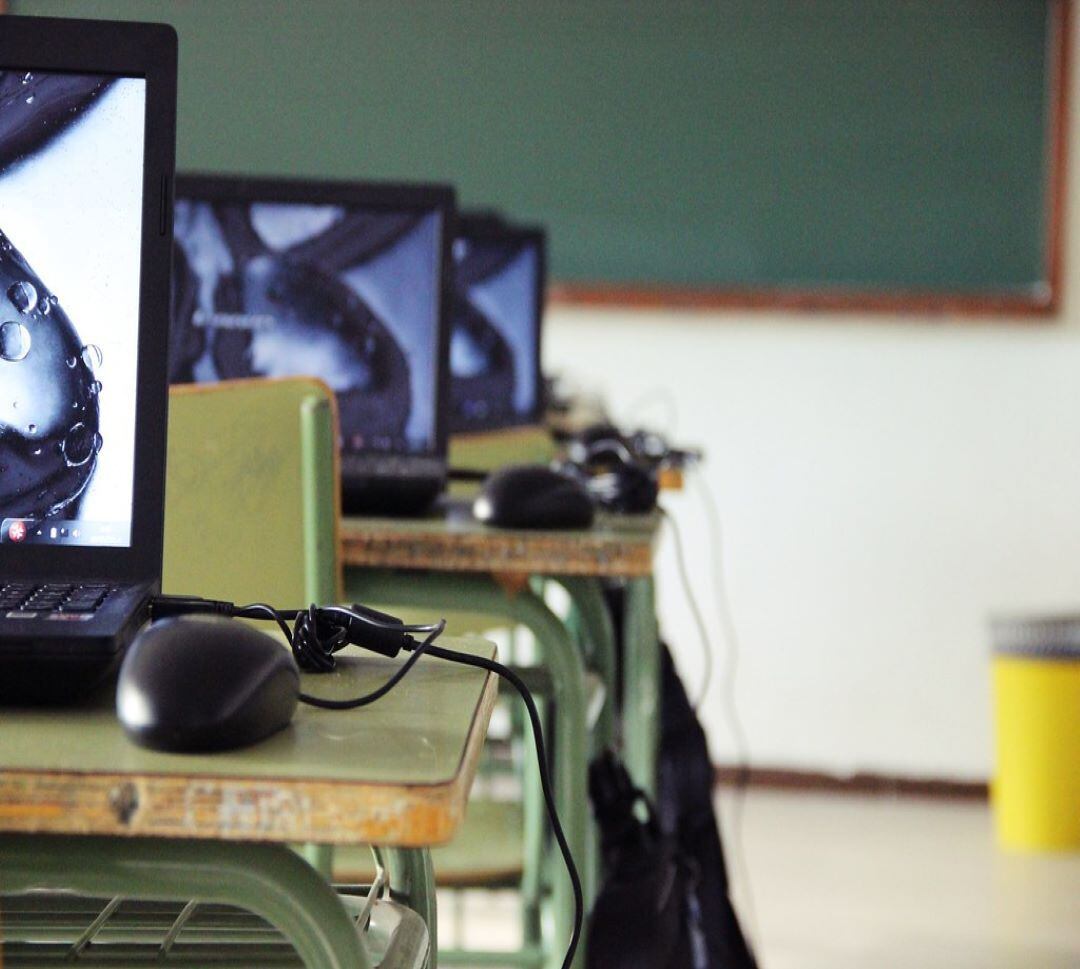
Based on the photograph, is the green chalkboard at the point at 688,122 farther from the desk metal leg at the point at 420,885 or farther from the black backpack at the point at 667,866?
the desk metal leg at the point at 420,885

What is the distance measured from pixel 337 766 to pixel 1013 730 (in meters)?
3.30

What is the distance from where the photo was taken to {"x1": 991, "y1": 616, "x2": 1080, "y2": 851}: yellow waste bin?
365 cm

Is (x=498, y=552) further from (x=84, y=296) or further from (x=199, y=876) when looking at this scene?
(x=199, y=876)

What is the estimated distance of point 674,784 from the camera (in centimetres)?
207

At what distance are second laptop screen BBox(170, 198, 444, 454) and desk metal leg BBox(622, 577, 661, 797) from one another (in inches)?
14.0

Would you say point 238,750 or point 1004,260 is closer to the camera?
point 238,750

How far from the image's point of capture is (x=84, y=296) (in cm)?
83

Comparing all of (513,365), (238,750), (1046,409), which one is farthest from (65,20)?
(1046,409)

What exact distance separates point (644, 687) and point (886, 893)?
1.50 m

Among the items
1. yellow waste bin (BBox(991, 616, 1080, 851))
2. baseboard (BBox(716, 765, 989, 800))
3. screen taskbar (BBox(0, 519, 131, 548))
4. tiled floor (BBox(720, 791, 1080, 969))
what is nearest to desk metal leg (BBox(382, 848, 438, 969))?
screen taskbar (BBox(0, 519, 131, 548))

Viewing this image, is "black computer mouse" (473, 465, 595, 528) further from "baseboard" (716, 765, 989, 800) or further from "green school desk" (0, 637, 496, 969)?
"baseboard" (716, 765, 989, 800)

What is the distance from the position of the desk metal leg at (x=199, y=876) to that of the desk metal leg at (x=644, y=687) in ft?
4.46

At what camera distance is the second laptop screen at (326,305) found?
6.12 ft

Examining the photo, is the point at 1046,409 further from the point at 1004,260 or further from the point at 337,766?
the point at 337,766
